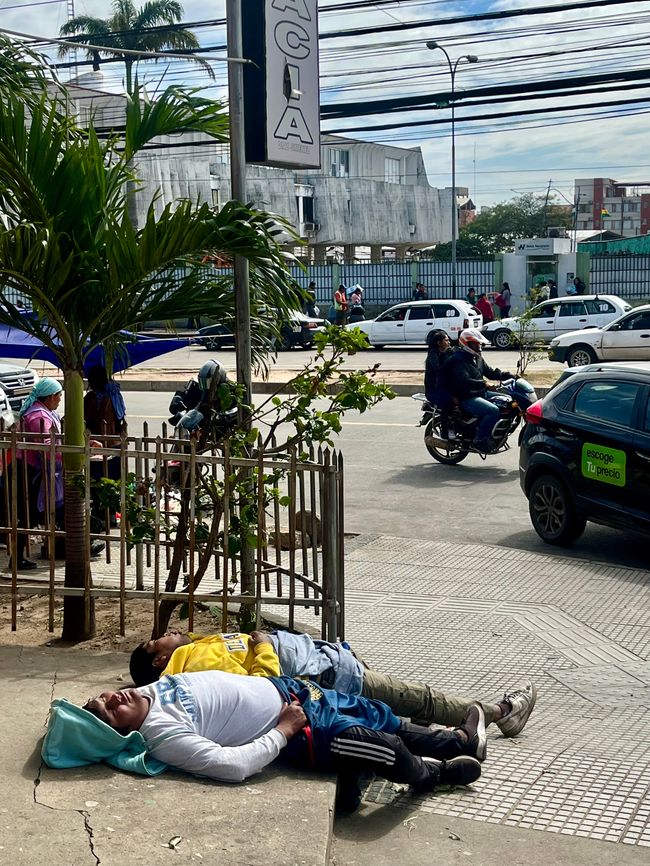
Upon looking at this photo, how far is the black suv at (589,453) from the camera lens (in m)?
8.61

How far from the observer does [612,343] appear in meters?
24.4

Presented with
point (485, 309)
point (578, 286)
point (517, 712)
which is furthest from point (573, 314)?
point (517, 712)

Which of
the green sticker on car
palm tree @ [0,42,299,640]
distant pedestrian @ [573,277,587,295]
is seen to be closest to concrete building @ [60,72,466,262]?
distant pedestrian @ [573,277,587,295]

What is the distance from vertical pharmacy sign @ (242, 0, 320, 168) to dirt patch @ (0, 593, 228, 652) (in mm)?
2847

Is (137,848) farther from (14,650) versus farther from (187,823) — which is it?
(14,650)

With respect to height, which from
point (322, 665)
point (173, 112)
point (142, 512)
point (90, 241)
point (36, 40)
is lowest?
point (322, 665)

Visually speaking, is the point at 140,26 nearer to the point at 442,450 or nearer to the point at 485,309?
the point at 485,309

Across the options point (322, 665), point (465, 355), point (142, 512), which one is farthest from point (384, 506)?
point (322, 665)

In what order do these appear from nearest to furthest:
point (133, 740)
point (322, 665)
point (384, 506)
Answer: point (133, 740) < point (322, 665) < point (384, 506)

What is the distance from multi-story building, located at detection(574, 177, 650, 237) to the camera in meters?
146

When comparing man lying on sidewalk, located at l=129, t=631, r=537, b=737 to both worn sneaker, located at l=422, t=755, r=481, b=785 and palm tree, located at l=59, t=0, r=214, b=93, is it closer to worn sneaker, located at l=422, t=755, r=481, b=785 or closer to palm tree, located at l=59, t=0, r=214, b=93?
worn sneaker, located at l=422, t=755, r=481, b=785

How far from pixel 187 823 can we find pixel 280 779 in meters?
0.53

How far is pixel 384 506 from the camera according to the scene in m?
11.0

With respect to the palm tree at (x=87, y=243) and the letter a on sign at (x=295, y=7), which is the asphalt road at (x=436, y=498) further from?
the letter a on sign at (x=295, y=7)
